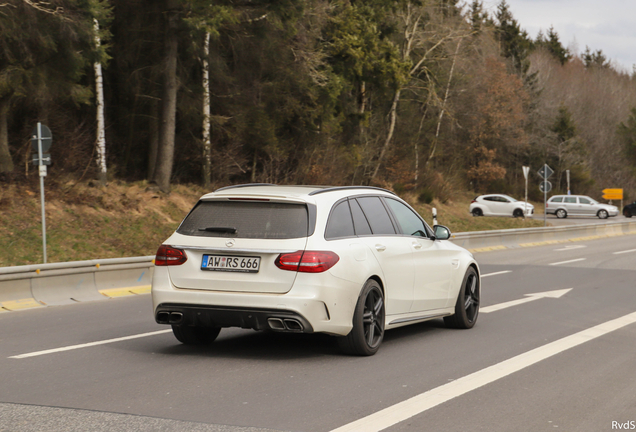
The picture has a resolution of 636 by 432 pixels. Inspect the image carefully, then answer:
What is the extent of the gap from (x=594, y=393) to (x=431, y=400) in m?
1.37

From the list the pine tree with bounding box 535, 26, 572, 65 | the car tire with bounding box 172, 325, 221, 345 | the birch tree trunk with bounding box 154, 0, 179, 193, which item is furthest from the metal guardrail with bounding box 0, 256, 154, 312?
the pine tree with bounding box 535, 26, 572, 65

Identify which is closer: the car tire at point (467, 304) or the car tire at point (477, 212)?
the car tire at point (467, 304)

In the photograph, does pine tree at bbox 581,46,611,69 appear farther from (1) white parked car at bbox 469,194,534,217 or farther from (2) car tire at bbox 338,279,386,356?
(2) car tire at bbox 338,279,386,356

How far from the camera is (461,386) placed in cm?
625

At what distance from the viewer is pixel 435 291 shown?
880 centimetres

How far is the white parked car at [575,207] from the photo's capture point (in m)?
56.3

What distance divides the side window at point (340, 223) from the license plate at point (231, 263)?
708 millimetres

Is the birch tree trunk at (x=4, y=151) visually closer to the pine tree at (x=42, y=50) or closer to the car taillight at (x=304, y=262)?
the pine tree at (x=42, y=50)

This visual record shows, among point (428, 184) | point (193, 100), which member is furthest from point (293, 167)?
point (428, 184)

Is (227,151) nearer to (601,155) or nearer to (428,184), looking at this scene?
(428,184)

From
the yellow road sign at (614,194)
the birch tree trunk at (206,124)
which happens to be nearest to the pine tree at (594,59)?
the yellow road sign at (614,194)

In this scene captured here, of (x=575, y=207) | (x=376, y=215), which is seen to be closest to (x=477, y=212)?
(x=575, y=207)

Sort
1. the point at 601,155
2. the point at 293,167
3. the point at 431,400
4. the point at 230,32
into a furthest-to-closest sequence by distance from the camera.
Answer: the point at 601,155
the point at 293,167
the point at 230,32
the point at 431,400

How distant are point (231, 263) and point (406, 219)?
Answer: 96.7 inches
